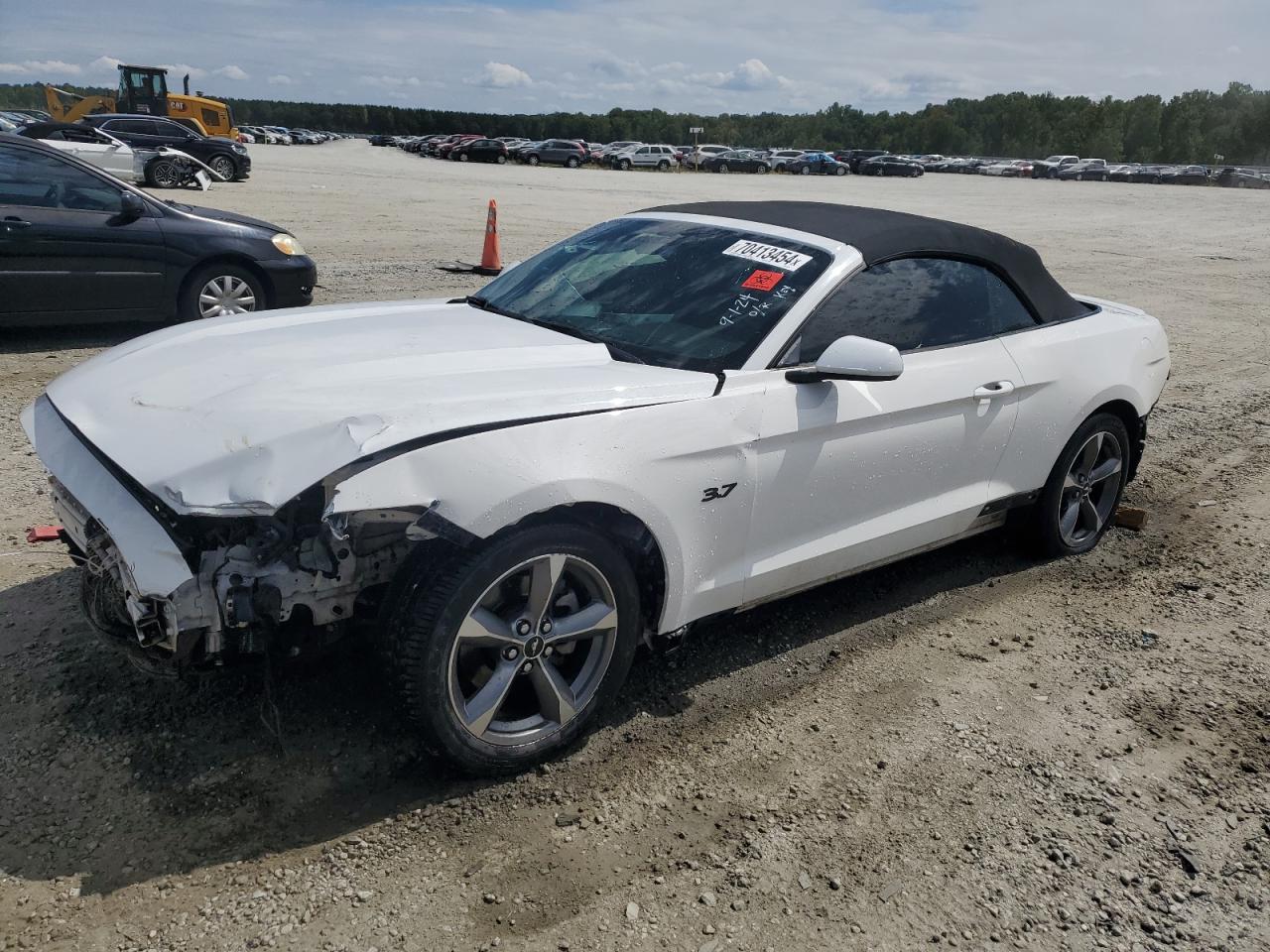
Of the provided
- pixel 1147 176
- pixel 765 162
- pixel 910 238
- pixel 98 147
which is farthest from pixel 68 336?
pixel 1147 176

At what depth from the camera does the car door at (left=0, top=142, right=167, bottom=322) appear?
741 cm

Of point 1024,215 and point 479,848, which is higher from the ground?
point 1024,215

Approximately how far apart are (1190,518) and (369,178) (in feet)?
102

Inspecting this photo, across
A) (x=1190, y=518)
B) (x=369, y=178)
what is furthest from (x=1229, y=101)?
(x=1190, y=518)

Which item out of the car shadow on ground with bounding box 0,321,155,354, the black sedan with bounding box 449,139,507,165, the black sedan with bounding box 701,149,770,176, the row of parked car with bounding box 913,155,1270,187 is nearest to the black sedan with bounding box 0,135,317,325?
the car shadow on ground with bounding box 0,321,155,354

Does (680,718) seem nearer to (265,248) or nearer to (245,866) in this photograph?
(245,866)

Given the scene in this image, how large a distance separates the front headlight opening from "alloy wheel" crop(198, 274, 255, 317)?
1.47 feet

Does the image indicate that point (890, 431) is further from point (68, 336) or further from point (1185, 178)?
point (1185, 178)

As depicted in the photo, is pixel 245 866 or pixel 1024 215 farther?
pixel 1024 215

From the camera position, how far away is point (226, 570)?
260 cm

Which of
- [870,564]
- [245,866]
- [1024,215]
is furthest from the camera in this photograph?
[1024,215]

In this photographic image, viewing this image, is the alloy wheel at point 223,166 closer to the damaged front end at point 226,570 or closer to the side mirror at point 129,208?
the side mirror at point 129,208

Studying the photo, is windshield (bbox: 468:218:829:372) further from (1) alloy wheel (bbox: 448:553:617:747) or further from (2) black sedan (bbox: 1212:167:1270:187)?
(2) black sedan (bbox: 1212:167:1270:187)

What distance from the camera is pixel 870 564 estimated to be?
3885 mm
